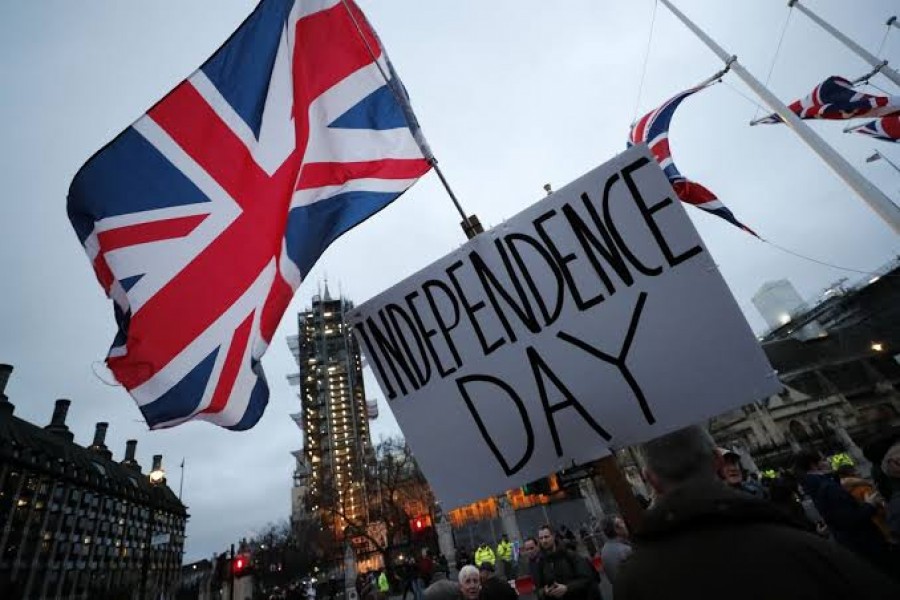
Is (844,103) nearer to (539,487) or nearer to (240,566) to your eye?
(539,487)

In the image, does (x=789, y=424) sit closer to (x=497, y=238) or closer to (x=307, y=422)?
(x=497, y=238)

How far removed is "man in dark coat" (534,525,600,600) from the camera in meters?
4.93

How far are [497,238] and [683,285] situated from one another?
3.32 feet

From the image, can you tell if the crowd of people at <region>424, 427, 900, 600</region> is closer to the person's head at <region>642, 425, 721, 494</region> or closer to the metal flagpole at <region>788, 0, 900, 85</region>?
the person's head at <region>642, 425, 721, 494</region>

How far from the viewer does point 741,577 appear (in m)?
1.26

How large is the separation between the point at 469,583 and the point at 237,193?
4786mm

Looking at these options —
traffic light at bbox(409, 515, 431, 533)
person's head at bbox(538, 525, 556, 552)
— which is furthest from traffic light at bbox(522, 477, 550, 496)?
traffic light at bbox(409, 515, 431, 533)

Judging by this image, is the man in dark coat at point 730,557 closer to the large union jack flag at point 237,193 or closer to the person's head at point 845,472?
the large union jack flag at point 237,193

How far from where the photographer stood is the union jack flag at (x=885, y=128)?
36.0 feet

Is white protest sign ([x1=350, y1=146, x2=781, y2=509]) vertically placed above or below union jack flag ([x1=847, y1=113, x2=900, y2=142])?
below

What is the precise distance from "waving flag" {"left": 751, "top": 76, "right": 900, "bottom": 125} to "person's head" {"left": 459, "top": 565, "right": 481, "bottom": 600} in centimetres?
1212

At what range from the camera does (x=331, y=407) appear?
328 feet

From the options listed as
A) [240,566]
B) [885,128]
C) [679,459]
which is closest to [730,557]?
[679,459]

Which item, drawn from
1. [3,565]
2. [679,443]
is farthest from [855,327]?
[3,565]
